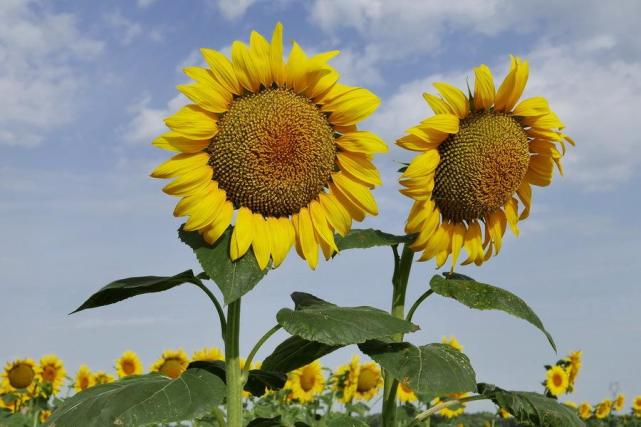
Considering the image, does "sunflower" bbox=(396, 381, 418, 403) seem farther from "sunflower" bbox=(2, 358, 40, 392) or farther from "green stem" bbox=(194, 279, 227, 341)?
"green stem" bbox=(194, 279, 227, 341)

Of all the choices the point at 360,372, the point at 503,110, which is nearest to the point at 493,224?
the point at 503,110

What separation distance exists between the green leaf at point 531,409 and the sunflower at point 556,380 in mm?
4149

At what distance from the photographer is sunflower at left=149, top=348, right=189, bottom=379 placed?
6308 mm

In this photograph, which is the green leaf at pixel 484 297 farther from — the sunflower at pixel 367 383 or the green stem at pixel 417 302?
the sunflower at pixel 367 383

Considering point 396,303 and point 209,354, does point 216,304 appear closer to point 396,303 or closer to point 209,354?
point 396,303

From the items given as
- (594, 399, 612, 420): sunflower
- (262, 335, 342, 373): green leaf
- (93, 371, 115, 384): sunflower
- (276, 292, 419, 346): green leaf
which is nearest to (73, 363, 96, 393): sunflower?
(93, 371, 115, 384): sunflower

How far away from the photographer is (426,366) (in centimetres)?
305

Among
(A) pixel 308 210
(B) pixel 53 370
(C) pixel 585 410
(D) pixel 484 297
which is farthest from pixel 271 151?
(C) pixel 585 410

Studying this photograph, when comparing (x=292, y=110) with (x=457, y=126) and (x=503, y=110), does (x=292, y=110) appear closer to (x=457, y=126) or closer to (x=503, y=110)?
(x=457, y=126)

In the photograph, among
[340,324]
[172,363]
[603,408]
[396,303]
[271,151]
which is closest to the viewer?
[340,324]

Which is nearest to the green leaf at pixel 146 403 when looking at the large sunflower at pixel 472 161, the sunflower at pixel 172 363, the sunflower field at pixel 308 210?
the sunflower field at pixel 308 210

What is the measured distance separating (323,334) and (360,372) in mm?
4745

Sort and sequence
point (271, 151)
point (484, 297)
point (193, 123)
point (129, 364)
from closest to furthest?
point (193, 123), point (271, 151), point (484, 297), point (129, 364)

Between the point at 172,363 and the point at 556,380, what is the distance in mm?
3567
